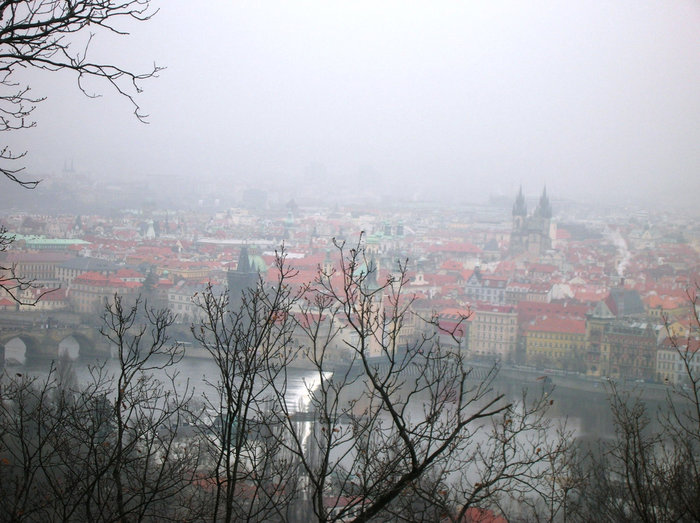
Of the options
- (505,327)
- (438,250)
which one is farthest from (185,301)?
(438,250)

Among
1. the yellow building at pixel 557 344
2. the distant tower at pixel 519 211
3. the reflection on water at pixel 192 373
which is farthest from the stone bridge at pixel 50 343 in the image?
the distant tower at pixel 519 211

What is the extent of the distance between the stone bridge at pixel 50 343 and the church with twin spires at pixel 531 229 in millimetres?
11678

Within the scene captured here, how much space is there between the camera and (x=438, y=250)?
19.6 m

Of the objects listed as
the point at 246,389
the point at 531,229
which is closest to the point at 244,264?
the point at 531,229

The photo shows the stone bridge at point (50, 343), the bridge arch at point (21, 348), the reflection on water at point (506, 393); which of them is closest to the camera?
the reflection on water at point (506, 393)

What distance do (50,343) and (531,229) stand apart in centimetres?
1336

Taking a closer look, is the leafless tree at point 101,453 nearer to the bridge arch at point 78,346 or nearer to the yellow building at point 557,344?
the bridge arch at point 78,346

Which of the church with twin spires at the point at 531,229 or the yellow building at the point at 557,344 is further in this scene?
the church with twin spires at the point at 531,229

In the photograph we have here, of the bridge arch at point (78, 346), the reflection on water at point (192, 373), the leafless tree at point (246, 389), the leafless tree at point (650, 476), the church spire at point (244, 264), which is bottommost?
the bridge arch at point (78, 346)

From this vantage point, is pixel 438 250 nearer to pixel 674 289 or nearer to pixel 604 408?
pixel 674 289

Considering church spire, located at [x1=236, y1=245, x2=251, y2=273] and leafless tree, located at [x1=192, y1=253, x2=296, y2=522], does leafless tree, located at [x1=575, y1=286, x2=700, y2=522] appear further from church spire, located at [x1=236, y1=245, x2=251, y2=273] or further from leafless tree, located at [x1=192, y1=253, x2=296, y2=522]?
church spire, located at [x1=236, y1=245, x2=251, y2=273]

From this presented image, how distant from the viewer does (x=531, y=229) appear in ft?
66.6

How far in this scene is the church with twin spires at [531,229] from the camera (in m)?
19.8

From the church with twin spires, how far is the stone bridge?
38.3 feet
